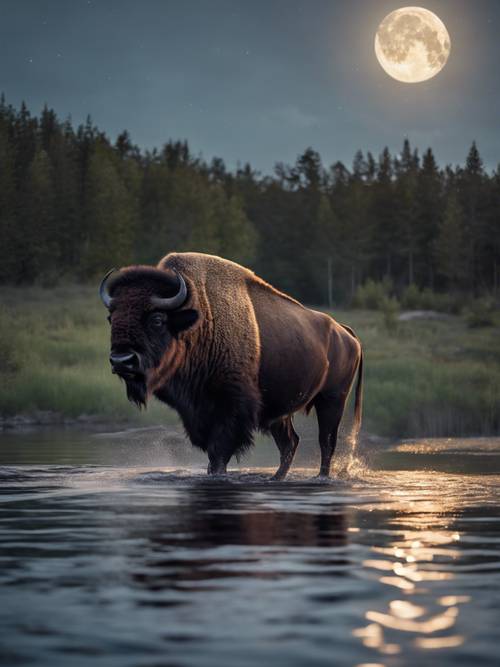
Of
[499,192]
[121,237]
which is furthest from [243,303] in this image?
[499,192]

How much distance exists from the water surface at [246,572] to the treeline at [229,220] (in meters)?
61.2

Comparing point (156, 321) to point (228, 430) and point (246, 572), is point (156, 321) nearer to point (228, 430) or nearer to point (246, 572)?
point (228, 430)

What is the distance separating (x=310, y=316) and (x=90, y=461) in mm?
3795

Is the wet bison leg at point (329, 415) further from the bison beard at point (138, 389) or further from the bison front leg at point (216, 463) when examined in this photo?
the bison beard at point (138, 389)

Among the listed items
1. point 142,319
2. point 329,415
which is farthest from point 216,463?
point 329,415

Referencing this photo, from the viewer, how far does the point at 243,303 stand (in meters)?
13.4

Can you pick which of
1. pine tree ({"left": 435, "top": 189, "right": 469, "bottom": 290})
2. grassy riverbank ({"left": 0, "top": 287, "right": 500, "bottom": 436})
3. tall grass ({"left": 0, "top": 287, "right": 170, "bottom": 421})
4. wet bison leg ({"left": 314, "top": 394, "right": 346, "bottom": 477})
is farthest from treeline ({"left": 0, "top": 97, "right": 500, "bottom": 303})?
wet bison leg ({"left": 314, "top": 394, "right": 346, "bottom": 477})

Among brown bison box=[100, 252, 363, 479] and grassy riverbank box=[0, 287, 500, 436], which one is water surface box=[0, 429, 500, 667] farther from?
grassy riverbank box=[0, 287, 500, 436]

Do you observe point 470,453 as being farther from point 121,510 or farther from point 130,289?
point 121,510

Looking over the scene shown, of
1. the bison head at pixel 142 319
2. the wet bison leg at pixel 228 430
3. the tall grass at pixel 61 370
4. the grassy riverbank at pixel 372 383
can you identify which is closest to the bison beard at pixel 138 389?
the bison head at pixel 142 319

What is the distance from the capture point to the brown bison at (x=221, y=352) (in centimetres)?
1191

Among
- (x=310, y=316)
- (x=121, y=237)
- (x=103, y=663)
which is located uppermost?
(x=121, y=237)

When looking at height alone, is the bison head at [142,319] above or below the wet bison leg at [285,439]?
above

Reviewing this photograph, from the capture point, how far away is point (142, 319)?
1185 cm
